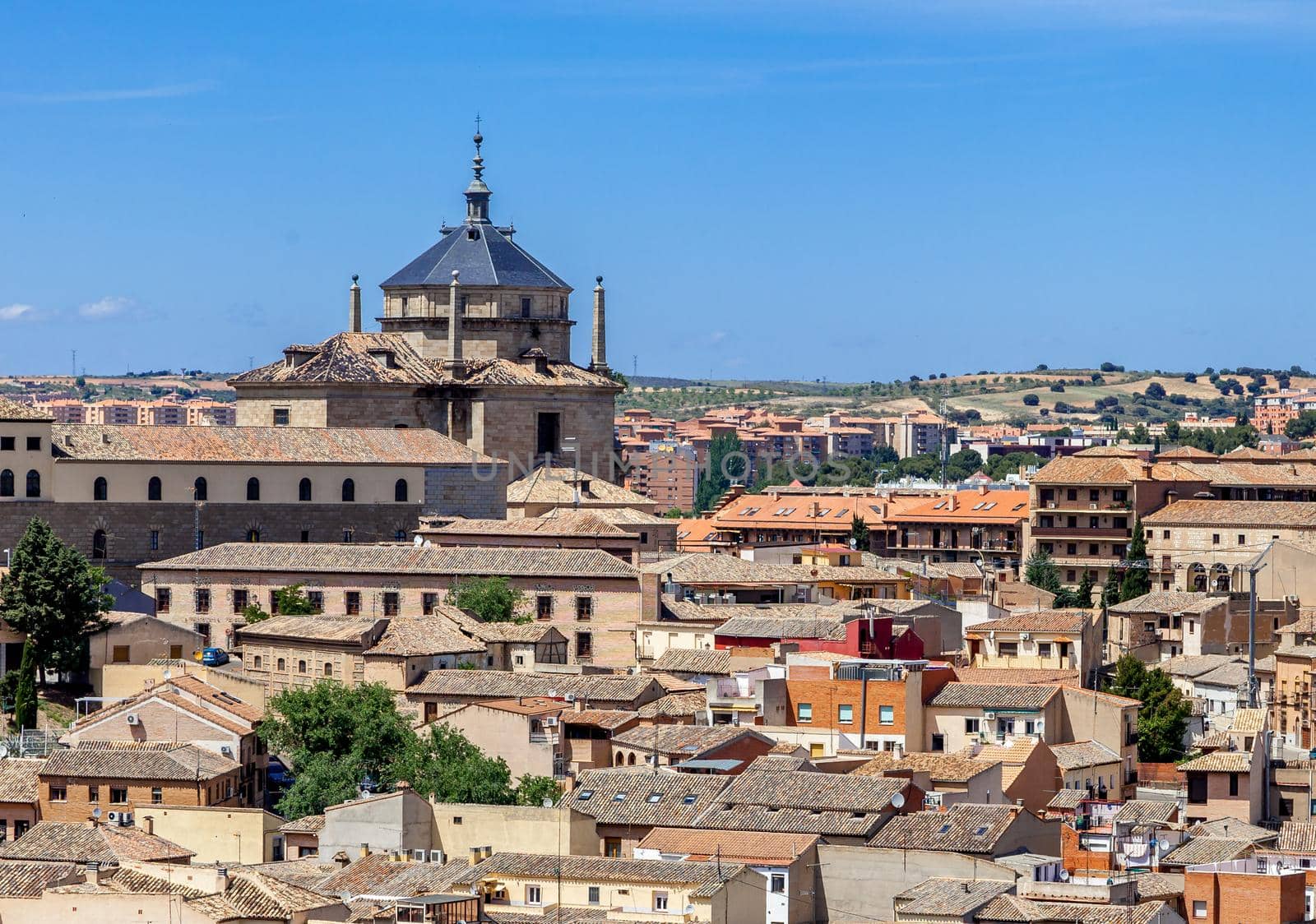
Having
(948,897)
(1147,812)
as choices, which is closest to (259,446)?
(1147,812)

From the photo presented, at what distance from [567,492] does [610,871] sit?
3418cm

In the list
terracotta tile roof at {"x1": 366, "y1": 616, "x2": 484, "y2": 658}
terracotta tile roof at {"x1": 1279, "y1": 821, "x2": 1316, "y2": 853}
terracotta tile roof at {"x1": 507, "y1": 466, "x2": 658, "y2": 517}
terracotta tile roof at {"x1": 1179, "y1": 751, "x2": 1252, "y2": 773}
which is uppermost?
terracotta tile roof at {"x1": 507, "y1": 466, "x2": 658, "y2": 517}

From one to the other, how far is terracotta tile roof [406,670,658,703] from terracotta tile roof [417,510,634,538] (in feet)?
35.5

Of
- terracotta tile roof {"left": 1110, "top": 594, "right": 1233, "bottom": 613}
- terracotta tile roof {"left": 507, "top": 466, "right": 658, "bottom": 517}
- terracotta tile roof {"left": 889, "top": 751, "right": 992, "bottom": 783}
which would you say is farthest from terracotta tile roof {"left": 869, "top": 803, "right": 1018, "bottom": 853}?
terracotta tile roof {"left": 507, "top": 466, "right": 658, "bottom": 517}

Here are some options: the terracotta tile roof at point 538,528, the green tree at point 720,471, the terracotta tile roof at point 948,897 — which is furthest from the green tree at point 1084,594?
the green tree at point 720,471

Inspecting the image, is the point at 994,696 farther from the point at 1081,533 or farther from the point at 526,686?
the point at 1081,533

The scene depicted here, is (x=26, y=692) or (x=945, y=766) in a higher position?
(x=26, y=692)

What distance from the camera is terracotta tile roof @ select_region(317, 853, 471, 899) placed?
1567 inches

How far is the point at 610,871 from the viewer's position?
40719mm

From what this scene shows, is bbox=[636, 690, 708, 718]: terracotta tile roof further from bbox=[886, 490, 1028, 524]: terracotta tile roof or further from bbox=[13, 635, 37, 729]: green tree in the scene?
bbox=[886, 490, 1028, 524]: terracotta tile roof

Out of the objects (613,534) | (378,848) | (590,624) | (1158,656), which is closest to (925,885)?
(378,848)

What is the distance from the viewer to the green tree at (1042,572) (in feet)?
277

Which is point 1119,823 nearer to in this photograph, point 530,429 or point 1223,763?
point 1223,763

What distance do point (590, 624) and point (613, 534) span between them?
6011 millimetres
